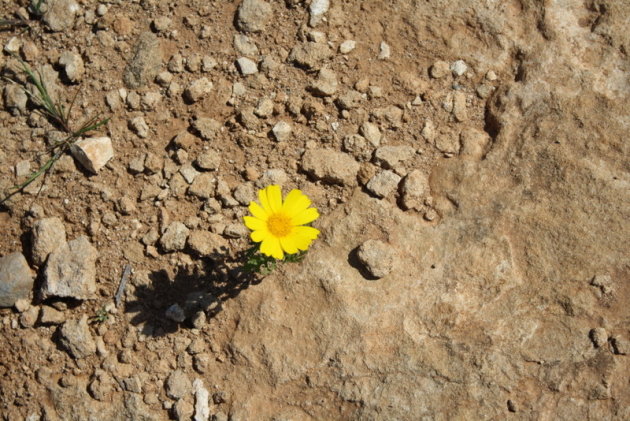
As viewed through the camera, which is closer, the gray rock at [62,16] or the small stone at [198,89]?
the small stone at [198,89]

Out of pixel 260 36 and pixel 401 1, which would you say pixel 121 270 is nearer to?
pixel 260 36

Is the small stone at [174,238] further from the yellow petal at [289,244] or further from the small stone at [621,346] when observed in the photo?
the small stone at [621,346]

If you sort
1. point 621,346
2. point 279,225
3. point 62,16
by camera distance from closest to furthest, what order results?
point 621,346 → point 279,225 → point 62,16

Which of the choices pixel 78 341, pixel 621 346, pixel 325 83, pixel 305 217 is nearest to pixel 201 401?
pixel 78 341

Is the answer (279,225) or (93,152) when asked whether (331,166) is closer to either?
(279,225)

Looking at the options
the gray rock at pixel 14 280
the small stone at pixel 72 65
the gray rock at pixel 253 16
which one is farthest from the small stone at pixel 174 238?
the gray rock at pixel 253 16

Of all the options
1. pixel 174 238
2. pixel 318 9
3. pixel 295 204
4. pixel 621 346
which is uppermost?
pixel 318 9
